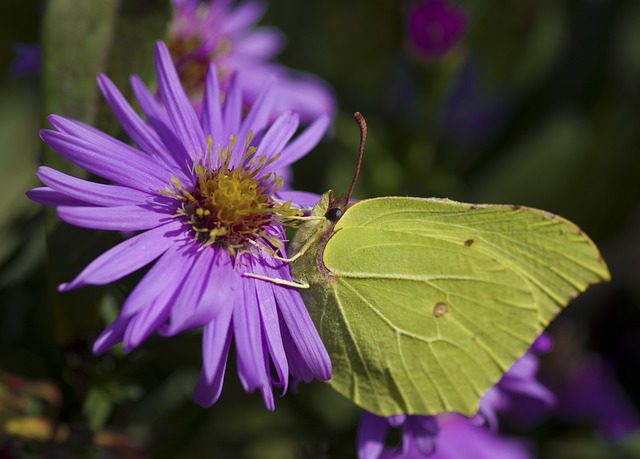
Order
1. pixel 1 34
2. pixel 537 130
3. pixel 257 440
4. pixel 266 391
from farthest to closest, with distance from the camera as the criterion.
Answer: pixel 537 130
pixel 1 34
pixel 257 440
pixel 266 391

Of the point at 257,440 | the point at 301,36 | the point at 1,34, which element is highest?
the point at 301,36

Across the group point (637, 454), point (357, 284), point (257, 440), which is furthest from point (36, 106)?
point (637, 454)

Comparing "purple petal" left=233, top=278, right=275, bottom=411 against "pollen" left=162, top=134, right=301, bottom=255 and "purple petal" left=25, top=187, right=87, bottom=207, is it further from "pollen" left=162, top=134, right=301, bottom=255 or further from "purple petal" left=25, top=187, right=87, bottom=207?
"purple petal" left=25, top=187, right=87, bottom=207

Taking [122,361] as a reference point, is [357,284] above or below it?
above

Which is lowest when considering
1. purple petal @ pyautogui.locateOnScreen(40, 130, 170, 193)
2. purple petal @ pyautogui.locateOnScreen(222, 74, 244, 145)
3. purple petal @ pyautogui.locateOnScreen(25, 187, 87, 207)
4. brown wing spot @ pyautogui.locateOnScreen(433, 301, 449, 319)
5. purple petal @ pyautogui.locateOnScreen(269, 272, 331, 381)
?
purple petal @ pyautogui.locateOnScreen(269, 272, 331, 381)

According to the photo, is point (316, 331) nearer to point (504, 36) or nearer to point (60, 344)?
point (60, 344)

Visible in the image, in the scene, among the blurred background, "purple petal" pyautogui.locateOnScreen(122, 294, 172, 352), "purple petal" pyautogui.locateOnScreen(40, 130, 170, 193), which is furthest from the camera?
the blurred background

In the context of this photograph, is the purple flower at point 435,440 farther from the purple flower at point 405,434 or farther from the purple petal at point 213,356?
the purple petal at point 213,356

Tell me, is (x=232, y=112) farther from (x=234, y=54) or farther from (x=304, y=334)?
(x=234, y=54)

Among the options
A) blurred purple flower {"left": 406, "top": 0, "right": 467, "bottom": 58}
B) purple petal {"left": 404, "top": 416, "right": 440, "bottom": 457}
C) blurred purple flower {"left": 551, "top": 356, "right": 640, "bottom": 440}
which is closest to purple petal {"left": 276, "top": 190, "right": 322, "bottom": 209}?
purple petal {"left": 404, "top": 416, "right": 440, "bottom": 457}
